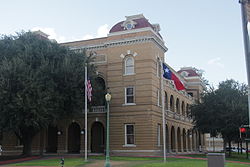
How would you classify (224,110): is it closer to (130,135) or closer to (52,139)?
(130,135)

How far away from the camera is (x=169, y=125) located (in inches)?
1811

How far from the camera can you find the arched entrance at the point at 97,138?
43219 millimetres

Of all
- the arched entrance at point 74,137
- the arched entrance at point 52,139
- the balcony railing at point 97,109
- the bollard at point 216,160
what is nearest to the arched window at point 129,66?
the balcony railing at point 97,109

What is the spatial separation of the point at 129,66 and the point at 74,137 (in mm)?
12166

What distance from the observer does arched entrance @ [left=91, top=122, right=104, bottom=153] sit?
43.2 m

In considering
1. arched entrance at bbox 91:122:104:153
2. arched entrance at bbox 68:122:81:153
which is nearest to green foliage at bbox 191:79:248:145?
arched entrance at bbox 91:122:104:153

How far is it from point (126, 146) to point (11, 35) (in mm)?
17411

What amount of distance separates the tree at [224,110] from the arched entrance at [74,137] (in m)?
→ 15.5

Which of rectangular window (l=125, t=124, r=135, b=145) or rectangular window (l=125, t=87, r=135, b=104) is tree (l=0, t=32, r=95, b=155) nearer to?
rectangular window (l=125, t=87, r=135, b=104)

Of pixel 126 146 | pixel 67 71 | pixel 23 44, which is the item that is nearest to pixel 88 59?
pixel 67 71

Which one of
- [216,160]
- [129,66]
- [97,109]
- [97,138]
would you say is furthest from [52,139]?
[216,160]

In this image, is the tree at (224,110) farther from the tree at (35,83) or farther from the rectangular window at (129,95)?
the tree at (35,83)

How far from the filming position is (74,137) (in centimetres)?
4516

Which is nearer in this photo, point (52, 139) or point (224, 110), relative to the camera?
point (224, 110)
